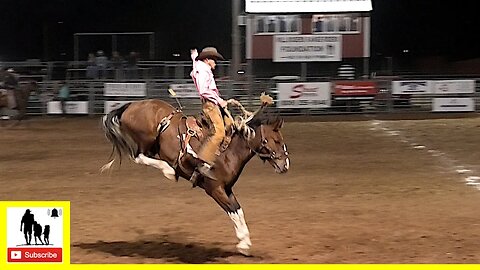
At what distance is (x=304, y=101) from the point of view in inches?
919

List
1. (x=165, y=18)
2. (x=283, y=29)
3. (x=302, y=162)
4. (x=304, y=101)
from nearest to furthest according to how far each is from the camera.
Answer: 1. (x=302, y=162)
2. (x=304, y=101)
3. (x=283, y=29)
4. (x=165, y=18)

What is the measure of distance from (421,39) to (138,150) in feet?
166

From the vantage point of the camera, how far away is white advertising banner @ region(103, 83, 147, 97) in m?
23.7

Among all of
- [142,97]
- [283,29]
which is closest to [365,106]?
[283,29]

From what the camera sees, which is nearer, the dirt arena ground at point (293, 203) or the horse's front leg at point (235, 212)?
the horse's front leg at point (235, 212)

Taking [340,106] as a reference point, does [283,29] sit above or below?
above

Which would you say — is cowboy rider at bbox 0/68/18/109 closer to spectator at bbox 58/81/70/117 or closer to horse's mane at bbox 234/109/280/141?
spectator at bbox 58/81/70/117

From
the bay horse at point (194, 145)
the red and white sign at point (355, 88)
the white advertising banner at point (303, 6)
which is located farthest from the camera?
the white advertising banner at point (303, 6)

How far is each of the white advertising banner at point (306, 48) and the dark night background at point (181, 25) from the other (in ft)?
66.2

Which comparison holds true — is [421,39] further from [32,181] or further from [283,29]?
[32,181]

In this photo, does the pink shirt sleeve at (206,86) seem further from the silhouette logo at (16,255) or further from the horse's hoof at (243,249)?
the silhouette logo at (16,255)

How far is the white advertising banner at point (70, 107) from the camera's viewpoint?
932 inches

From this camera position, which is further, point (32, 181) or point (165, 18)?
point (165, 18)

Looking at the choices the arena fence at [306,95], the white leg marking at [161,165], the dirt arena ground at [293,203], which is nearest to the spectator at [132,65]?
the arena fence at [306,95]
